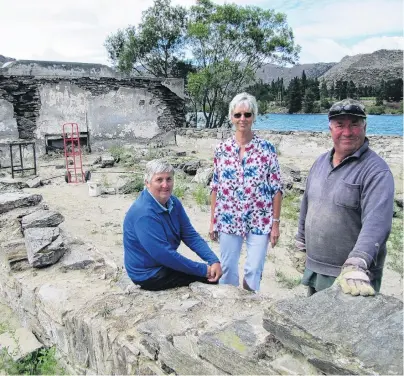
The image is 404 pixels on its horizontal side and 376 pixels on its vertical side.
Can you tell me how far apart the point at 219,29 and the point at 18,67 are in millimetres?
9530

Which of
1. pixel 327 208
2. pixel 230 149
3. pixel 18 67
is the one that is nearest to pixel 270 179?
pixel 230 149

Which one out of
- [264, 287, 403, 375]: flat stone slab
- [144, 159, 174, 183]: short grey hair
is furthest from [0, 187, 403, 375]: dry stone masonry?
[144, 159, 174, 183]: short grey hair

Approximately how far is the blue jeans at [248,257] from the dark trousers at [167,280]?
0.78 feet

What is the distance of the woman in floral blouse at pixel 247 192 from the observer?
303 centimetres

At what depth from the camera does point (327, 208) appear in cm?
225

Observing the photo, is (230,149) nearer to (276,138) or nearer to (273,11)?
(276,138)

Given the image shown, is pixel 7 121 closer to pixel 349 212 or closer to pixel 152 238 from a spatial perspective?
pixel 152 238

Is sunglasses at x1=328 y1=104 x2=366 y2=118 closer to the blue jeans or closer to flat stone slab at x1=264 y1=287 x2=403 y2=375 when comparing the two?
flat stone slab at x1=264 y1=287 x2=403 y2=375

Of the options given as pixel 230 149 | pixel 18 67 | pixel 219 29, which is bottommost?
pixel 230 149

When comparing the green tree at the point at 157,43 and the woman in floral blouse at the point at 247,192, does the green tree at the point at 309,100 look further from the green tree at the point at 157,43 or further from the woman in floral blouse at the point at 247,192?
the woman in floral blouse at the point at 247,192

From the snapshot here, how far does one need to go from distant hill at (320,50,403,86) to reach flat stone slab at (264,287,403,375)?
158ft

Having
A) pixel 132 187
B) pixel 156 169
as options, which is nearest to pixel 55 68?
pixel 132 187

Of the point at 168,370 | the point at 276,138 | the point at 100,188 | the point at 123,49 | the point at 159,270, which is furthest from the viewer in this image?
the point at 123,49

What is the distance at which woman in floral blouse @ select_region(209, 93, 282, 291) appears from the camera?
9.93ft
